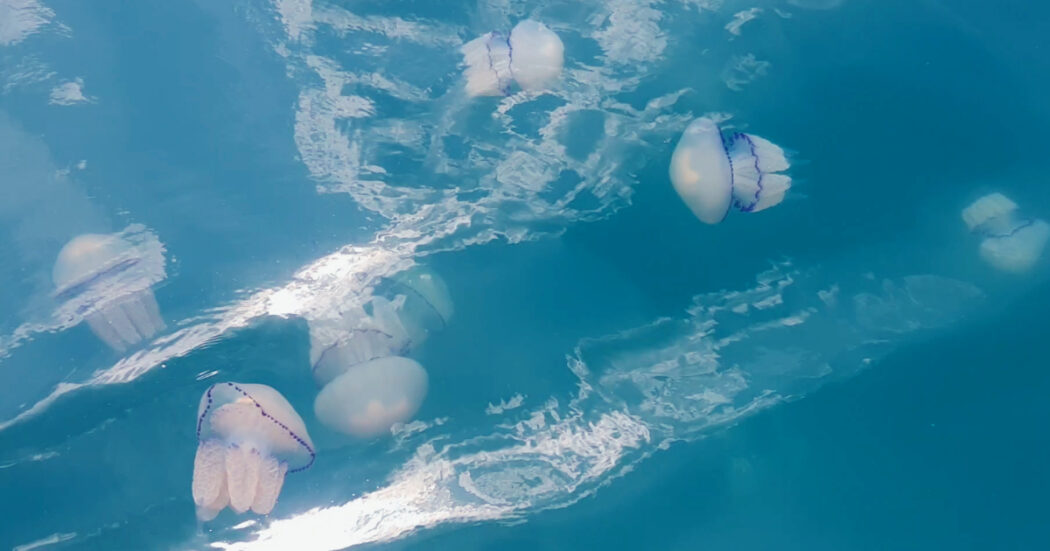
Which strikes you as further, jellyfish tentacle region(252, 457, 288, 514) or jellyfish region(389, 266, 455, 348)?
jellyfish region(389, 266, 455, 348)

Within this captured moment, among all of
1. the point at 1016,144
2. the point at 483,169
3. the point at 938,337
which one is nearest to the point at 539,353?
the point at 483,169

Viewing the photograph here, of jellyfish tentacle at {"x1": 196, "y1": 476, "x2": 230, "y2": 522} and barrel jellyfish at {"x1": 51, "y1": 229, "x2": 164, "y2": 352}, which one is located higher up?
barrel jellyfish at {"x1": 51, "y1": 229, "x2": 164, "y2": 352}

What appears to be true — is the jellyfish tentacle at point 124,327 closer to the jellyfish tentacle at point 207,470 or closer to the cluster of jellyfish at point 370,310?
the cluster of jellyfish at point 370,310

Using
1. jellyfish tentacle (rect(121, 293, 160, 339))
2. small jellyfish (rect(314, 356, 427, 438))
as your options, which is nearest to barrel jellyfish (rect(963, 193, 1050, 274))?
small jellyfish (rect(314, 356, 427, 438))

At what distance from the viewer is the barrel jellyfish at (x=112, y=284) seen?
320 centimetres

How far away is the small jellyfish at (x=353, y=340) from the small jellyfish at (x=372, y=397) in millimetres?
67

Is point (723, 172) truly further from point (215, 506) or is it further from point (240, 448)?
point (215, 506)

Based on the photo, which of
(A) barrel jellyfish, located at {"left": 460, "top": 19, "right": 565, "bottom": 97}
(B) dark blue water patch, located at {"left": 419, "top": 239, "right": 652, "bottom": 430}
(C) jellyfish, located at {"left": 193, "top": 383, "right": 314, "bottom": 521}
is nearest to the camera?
(C) jellyfish, located at {"left": 193, "top": 383, "right": 314, "bottom": 521}

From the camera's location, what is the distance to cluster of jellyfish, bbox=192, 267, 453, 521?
2.90m

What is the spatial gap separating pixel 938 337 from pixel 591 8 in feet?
6.94

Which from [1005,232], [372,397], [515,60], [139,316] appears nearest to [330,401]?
[372,397]

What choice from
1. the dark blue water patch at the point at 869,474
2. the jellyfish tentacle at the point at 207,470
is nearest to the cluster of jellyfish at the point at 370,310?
the jellyfish tentacle at the point at 207,470

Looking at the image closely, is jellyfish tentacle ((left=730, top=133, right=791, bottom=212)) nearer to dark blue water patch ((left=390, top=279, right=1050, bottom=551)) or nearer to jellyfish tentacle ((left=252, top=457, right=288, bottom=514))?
dark blue water patch ((left=390, top=279, right=1050, bottom=551))

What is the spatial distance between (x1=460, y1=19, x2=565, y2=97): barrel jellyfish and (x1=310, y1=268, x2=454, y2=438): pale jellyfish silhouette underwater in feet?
3.03
